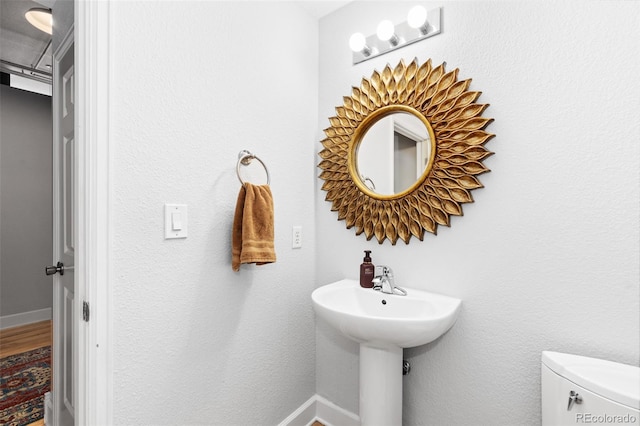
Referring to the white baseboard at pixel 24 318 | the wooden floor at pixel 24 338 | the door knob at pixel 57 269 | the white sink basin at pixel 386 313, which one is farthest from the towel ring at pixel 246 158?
the white baseboard at pixel 24 318

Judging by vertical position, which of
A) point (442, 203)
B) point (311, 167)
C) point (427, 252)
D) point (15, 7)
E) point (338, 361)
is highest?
point (15, 7)

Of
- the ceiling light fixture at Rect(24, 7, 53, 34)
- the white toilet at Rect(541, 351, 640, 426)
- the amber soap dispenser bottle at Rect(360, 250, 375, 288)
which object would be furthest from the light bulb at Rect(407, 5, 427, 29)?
the ceiling light fixture at Rect(24, 7, 53, 34)

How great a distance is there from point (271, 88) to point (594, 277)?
1468mm

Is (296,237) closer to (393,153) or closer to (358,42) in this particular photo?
(393,153)

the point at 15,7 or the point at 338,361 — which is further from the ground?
the point at 15,7

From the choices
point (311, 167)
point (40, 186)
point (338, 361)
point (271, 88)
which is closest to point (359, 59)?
point (271, 88)

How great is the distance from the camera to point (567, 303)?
104 centimetres

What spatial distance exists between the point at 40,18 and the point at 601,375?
299 cm

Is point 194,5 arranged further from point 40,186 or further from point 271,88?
point 40,186

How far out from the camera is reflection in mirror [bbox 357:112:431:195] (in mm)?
1352

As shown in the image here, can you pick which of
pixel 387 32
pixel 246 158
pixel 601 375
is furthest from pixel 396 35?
pixel 601 375

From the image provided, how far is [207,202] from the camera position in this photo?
3.87 feet

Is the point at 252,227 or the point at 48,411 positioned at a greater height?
the point at 252,227

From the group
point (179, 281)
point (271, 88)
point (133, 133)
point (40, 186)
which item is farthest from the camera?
point (40, 186)
